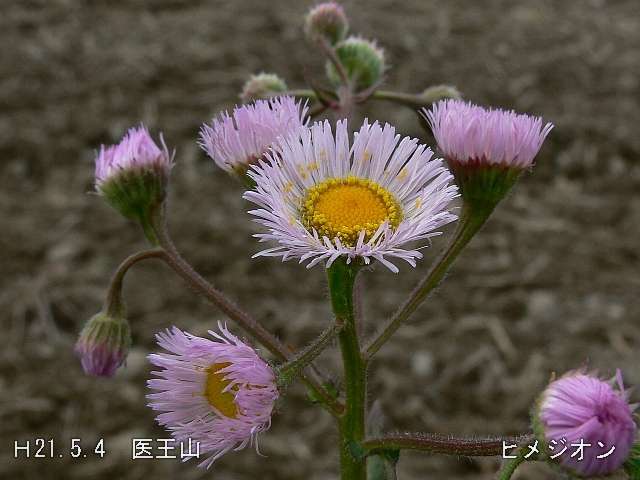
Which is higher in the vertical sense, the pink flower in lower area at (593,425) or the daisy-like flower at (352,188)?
the daisy-like flower at (352,188)

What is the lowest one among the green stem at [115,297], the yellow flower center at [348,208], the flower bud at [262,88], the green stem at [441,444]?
the green stem at [441,444]

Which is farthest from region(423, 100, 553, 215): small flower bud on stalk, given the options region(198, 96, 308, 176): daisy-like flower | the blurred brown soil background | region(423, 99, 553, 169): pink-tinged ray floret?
the blurred brown soil background

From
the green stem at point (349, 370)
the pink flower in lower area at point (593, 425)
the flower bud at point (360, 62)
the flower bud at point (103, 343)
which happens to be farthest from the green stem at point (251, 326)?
the flower bud at point (360, 62)

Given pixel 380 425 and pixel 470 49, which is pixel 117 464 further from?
pixel 470 49

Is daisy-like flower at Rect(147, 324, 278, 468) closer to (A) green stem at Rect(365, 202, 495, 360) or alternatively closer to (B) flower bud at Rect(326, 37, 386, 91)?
(A) green stem at Rect(365, 202, 495, 360)

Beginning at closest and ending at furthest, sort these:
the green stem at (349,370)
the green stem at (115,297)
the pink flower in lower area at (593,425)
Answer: the pink flower in lower area at (593,425) < the green stem at (349,370) < the green stem at (115,297)

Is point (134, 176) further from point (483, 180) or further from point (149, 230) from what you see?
point (483, 180)

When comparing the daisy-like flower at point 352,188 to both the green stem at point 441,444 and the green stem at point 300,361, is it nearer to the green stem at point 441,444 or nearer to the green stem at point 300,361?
the green stem at point 300,361

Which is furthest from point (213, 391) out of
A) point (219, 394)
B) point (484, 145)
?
point (484, 145)
